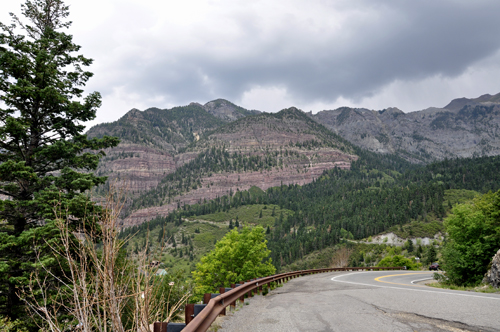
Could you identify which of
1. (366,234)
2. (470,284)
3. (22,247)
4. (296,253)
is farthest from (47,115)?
(366,234)

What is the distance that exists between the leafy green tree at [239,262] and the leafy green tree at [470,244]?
14877mm

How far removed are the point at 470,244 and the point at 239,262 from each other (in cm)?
2003

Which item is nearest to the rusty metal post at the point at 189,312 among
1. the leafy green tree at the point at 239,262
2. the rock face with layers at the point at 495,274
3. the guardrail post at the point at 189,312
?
the guardrail post at the point at 189,312


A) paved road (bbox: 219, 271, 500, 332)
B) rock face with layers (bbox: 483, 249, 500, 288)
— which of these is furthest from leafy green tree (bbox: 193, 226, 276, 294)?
paved road (bbox: 219, 271, 500, 332)

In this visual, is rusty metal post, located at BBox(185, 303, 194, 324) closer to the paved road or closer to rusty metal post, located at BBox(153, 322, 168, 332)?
rusty metal post, located at BBox(153, 322, 168, 332)

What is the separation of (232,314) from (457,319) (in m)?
5.03

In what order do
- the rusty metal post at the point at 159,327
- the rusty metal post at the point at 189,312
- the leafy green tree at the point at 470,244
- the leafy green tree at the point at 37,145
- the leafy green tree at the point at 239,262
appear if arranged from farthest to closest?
the leafy green tree at the point at 239,262
the leafy green tree at the point at 470,244
the leafy green tree at the point at 37,145
the rusty metal post at the point at 189,312
the rusty metal post at the point at 159,327

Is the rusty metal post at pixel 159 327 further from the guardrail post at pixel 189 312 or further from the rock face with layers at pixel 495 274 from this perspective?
the rock face with layers at pixel 495 274

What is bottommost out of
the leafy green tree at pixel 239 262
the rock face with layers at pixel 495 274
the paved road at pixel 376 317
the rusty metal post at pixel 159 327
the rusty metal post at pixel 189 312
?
the leafy green tree at pixel 239 262

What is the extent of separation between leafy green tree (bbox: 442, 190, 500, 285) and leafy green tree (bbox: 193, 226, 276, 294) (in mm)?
14877

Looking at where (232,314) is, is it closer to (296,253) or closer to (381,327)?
(381,327)

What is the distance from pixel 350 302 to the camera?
8.94 meters

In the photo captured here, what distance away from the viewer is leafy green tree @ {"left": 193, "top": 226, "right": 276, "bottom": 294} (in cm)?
2811

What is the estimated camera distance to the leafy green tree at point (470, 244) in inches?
718
